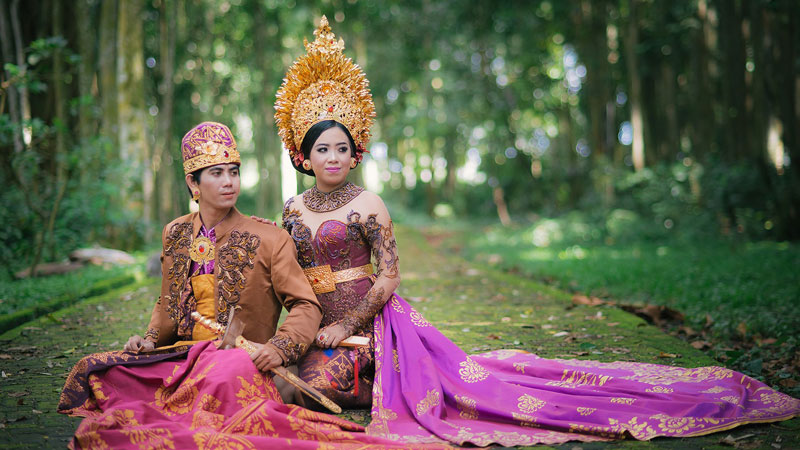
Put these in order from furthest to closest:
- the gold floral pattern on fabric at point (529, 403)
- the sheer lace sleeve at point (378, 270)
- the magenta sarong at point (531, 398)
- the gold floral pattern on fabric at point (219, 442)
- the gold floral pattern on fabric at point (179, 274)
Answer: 1. the sheer lace sleeve at point (378, 270)
2. the gold floral pattern on fabric at point (179, 274)
3. the gold floral pattern on fabric at point (529, 403)
4. the magenta sarong at point (531, 398)
5. the gold floral pattern on fabric at point (219, 442)

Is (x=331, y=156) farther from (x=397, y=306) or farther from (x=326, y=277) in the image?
(x=397, y=306)

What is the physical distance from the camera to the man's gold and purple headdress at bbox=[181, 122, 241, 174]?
11.0 feet

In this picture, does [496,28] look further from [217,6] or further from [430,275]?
[430,275]

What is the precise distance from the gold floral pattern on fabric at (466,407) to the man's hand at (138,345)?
172cm

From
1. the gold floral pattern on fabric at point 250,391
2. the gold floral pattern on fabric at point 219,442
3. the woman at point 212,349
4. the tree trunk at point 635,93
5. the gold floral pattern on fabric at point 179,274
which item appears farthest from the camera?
the tree trunk at point 635,93

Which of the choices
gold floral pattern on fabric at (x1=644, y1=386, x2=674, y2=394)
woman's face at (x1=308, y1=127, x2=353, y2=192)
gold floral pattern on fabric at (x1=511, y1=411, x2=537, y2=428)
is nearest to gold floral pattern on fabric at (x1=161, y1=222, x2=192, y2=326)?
woman's face at (x1=308, y1=127, x2=353, y2=192)

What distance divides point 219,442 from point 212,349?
65 cm

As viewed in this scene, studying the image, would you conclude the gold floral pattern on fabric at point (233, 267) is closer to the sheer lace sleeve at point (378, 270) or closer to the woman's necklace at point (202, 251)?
the woman's necklace at point (202, 251)

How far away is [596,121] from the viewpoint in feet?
59.4

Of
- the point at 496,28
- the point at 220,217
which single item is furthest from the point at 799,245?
the point at 496,28

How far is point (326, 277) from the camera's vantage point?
3707 millimetres

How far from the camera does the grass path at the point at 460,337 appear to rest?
3078 mm

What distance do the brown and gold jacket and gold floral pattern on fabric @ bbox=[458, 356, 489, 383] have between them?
88cm

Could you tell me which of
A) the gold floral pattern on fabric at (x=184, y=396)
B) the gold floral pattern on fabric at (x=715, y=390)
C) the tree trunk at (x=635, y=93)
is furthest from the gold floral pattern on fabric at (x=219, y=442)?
the tree trunk at (x=635, y=93)
